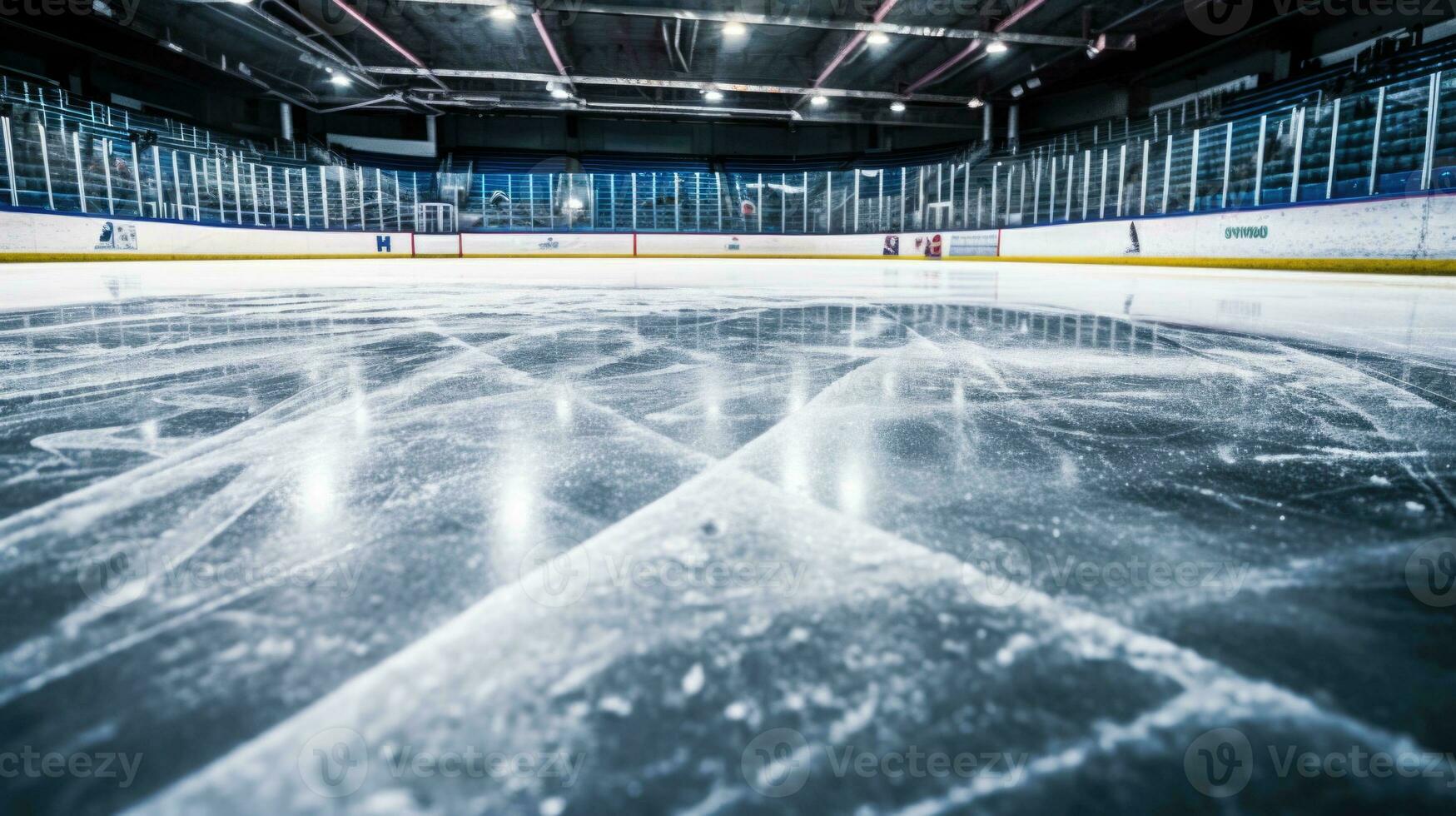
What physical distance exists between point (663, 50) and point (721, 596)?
1956cm

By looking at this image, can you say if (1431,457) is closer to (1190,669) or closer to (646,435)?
(1190,669)

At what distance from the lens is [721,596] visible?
771 mm

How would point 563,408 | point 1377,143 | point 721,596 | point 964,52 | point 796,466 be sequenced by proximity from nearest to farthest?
point 721,596
point 796,466
point 563,408
point 1377,143
point 964,52

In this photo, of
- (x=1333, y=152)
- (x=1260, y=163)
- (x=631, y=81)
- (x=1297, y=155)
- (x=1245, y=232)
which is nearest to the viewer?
(x=1333, y=152)

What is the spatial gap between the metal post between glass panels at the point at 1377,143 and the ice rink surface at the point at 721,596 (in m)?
10.6

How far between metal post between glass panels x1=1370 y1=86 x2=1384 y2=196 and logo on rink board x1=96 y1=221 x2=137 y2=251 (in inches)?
762

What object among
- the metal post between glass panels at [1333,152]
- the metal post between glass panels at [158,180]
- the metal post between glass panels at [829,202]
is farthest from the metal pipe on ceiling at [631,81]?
the metal post between glass panels at [1333,152]

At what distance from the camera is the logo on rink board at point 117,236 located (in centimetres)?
1341

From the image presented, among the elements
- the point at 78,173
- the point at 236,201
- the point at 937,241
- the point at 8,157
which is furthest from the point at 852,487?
the point at 236,201

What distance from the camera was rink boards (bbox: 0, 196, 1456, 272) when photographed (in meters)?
9.62

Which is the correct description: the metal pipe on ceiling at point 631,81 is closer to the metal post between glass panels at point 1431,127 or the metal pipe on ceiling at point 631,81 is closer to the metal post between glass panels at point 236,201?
the metal post between glass panels at point 236,201

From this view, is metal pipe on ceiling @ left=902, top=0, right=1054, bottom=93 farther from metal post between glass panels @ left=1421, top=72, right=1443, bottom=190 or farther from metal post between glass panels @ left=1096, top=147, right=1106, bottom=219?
metal post between glass panels @ left=1421, top=72, right=1443, bottom=190

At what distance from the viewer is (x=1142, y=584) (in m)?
0.81

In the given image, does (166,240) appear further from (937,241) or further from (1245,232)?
(1245,232)
